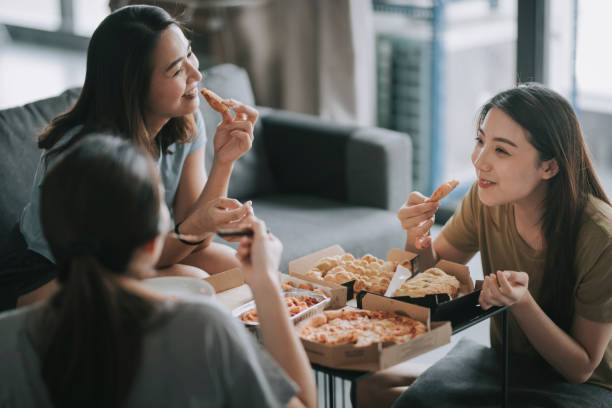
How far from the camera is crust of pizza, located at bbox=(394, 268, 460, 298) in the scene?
155cm

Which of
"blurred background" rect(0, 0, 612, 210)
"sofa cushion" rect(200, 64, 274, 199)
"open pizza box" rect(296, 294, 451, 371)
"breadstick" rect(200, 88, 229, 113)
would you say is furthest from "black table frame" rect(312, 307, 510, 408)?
"blurred background" rect(0, 0, 612, 210)

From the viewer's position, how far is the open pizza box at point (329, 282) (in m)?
1.56

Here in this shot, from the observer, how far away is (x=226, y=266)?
7.14 ft

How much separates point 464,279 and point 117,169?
952 millimetres

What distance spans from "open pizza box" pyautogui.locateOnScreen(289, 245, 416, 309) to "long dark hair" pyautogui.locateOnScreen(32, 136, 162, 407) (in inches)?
25.5

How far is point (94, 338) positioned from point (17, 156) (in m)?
1.48

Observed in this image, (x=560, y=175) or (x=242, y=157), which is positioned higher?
(x=560, y=175)

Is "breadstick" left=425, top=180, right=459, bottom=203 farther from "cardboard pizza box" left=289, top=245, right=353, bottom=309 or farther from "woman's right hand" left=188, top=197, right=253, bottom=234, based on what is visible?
"woman's right hand" left=188, top=197, right=253, bottom=234

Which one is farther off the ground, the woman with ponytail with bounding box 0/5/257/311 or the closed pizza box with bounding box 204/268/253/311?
the woman with ponytail with bounding box 0/5/257/311

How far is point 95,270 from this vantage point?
958 mm

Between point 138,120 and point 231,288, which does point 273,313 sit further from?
point 138,120

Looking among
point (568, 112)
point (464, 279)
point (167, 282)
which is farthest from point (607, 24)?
point (167, 282)

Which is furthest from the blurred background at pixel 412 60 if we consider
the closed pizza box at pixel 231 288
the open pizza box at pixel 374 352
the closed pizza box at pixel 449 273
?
the open pizza box at pixel 374 352

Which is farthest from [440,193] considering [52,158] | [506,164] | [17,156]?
[17,156]
